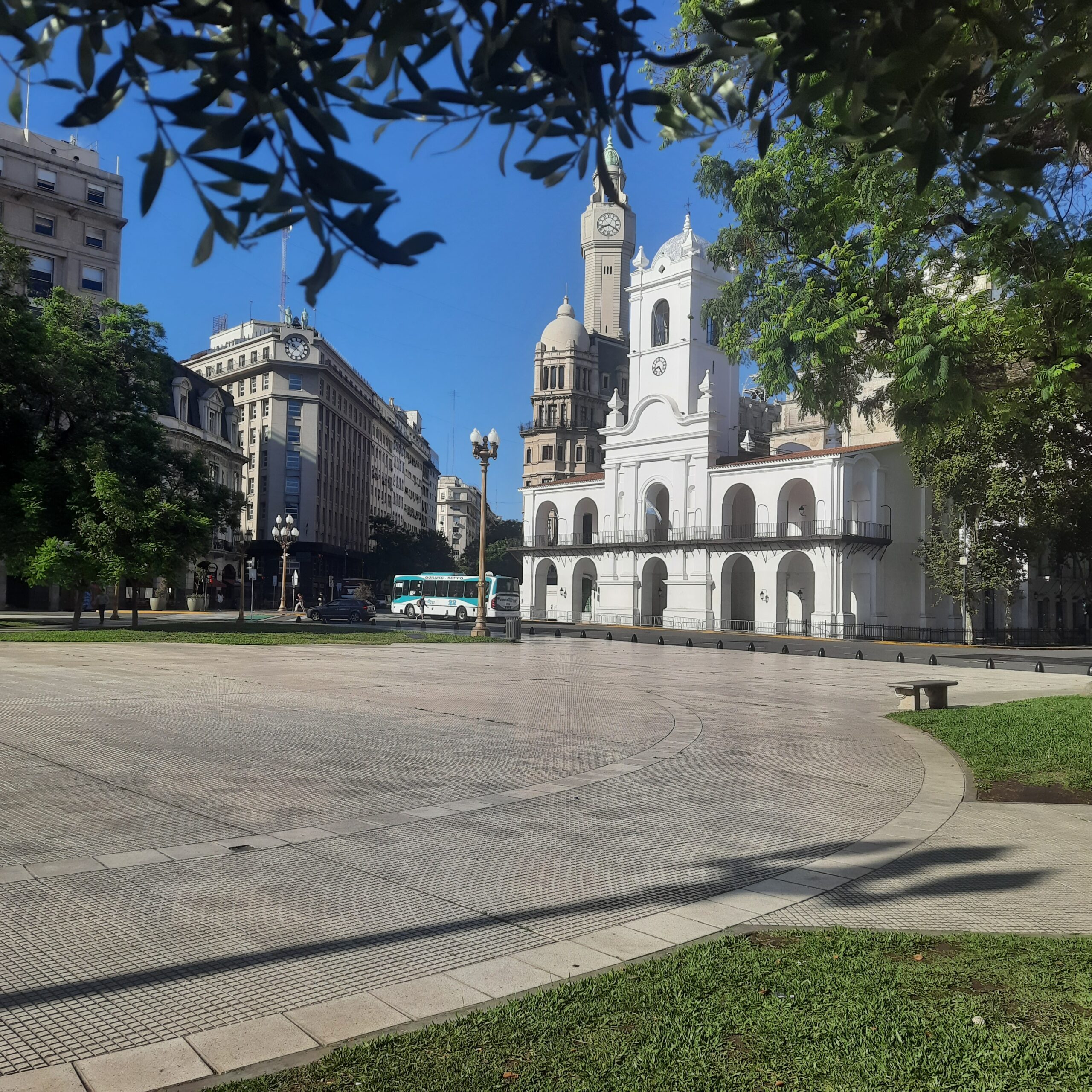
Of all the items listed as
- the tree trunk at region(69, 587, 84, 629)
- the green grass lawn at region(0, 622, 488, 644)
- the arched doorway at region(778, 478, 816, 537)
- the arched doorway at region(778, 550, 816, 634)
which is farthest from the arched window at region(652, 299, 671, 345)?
the tree trunk at region(69, 587, 84, 629)

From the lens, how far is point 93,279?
189 feet

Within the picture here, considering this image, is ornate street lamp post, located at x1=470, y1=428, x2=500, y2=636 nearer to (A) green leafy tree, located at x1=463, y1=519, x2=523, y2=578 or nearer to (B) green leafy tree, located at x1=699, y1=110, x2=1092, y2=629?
(B) green leafy tree, located at x1=699, y1=110, x2=1092, y2=629

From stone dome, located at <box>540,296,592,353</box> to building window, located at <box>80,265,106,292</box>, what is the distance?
171ft

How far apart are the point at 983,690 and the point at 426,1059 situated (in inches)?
740

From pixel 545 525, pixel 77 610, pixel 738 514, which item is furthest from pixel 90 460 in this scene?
pixel 545 525

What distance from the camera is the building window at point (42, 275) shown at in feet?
179

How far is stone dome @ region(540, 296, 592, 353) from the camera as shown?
101m

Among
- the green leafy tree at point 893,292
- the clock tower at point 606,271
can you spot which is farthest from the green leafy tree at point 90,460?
the clock tower at point 606,271

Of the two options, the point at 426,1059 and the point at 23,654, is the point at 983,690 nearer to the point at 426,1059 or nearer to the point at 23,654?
the point at 426,1059

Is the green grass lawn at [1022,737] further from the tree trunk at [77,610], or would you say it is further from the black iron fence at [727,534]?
A: the black iron fence at [727,534]

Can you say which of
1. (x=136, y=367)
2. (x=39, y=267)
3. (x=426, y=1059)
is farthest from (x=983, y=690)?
(x=39, y=267)

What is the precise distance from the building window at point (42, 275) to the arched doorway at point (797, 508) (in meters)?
44.2

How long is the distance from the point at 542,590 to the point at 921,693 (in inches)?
2078

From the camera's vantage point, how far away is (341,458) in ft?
309
